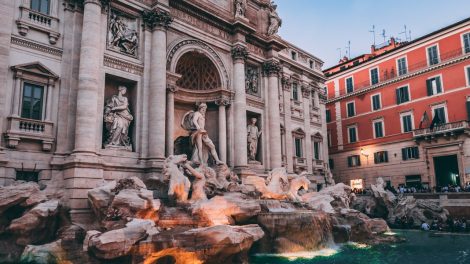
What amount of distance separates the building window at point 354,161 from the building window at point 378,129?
2.84 metres

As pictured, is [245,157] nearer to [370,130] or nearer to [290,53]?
[290,53]

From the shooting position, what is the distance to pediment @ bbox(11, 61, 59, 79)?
49.0 ft

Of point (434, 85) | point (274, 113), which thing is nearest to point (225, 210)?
point (274, 113)

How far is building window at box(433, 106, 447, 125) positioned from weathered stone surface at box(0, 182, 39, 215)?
2895cm

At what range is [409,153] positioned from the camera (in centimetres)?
3238

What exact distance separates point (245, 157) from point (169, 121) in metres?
5.44

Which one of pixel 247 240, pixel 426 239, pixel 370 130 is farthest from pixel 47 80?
pixel 370 130

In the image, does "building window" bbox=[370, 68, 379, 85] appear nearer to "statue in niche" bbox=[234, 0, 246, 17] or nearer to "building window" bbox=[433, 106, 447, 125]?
"building window" bbox=[433, 106, 447, 125]

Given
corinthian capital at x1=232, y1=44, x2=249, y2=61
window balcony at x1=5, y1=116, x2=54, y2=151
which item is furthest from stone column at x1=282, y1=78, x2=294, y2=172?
window balcony at x1=5, y1=116, x2=54, y2=151

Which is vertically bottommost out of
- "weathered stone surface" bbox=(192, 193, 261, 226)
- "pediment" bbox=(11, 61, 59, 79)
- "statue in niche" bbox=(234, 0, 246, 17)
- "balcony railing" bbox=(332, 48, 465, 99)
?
"weathered stone surface" bbox=(192, 193, 261, 226)

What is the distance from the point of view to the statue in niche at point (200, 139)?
20.3 meters

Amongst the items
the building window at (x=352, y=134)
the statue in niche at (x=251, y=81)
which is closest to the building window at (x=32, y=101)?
the statue in niche at (x=251, y=81)

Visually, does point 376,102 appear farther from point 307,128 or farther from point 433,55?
point 307,128

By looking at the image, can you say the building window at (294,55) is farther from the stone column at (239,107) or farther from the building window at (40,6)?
the building window at (40,6)
